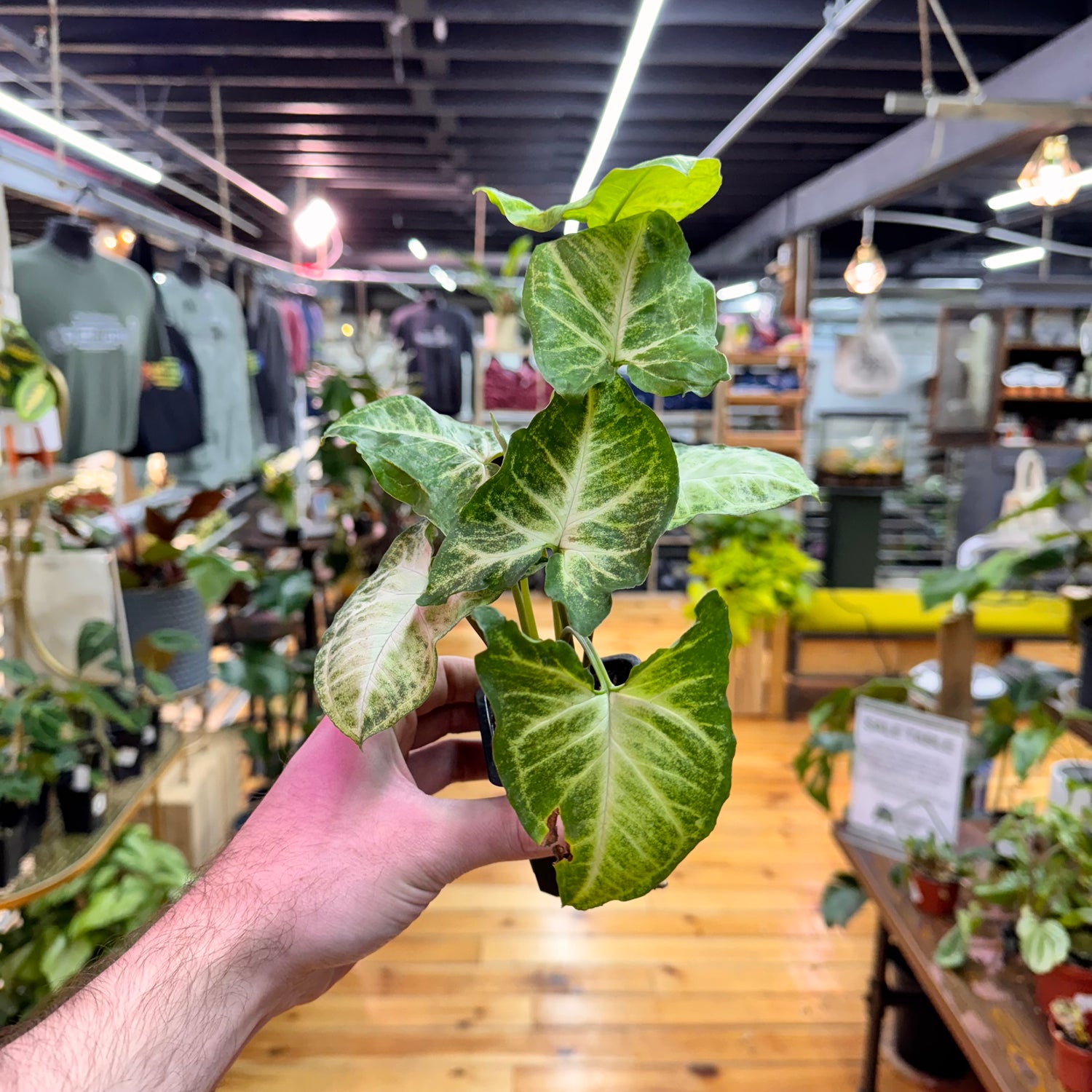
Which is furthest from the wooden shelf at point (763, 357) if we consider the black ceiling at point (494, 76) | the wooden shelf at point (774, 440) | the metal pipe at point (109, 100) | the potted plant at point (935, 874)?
the potted plant at point (935, 874)

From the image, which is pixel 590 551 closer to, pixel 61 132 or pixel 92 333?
pixel 61 132

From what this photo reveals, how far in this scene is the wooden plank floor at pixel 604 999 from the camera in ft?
7.22

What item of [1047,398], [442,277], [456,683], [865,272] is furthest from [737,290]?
[456,683]

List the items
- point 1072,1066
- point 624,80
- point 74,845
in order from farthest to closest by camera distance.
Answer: point 624,80
point 74,845
point 1072,1066

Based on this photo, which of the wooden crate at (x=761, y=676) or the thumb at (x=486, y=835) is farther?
the wooden crate at (x=761, y=676)

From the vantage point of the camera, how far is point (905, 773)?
76.4 inches

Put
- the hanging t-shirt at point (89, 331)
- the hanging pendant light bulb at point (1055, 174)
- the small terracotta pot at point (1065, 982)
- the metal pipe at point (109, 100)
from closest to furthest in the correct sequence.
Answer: the small terracotta pot at point (1065, 982), the hanging t-shirt at point (89, 331), the hanging pendant light bulb at point (1055, 174), the metal pipe at point (109, 100)

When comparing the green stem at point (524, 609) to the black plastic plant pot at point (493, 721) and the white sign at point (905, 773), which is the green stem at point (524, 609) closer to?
the black plastic plant pot at point (493, 721)

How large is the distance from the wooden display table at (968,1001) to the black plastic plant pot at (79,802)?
159cm

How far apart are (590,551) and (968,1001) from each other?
1.35m

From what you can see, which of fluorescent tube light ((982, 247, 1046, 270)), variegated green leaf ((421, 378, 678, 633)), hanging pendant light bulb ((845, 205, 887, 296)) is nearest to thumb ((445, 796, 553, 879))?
variegated green leaf ((421, 378, 678, 633))

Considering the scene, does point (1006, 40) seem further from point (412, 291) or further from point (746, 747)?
point (412, 291)

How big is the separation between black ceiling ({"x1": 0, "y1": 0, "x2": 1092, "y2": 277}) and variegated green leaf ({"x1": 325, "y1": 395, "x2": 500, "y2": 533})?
3.34 meters

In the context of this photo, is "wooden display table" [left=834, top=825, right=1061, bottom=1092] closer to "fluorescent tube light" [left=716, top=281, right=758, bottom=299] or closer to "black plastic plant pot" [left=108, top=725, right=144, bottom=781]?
"black plastic plant pot" [left=108, top=725, right=144, bottom=781]
